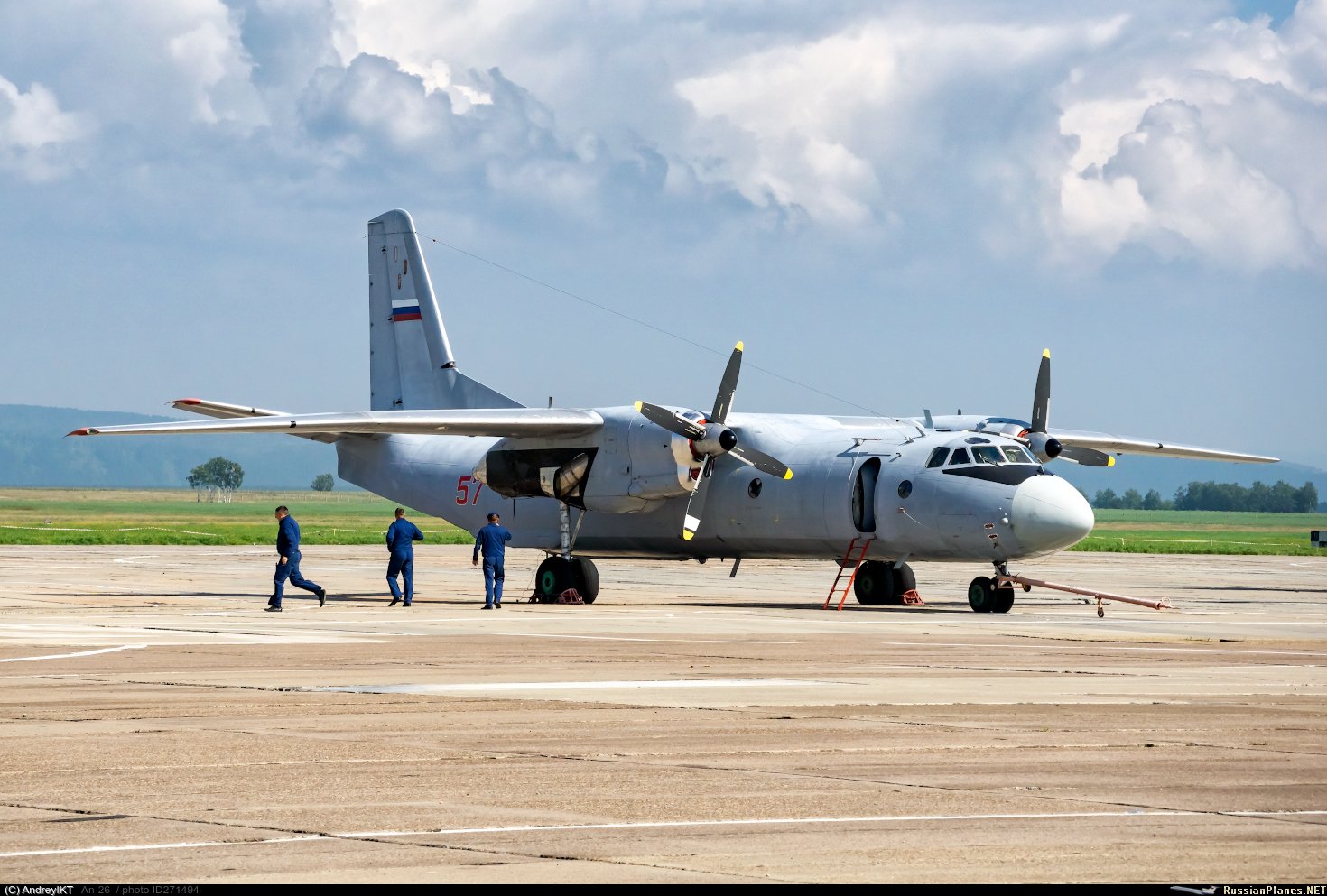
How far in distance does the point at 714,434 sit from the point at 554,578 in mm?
4832

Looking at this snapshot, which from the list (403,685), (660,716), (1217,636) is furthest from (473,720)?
(1217,636)

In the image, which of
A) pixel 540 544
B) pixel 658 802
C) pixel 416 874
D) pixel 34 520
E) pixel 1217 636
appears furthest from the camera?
pixel 34 520

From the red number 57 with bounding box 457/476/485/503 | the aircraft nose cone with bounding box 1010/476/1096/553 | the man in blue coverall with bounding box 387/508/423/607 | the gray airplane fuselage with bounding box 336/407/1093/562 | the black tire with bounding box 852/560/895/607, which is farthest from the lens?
the red number 57 with bounding box 457/476/485/503

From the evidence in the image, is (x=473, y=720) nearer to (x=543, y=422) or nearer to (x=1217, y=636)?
(x=1217, y=636)

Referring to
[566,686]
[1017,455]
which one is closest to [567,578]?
[1017,455]

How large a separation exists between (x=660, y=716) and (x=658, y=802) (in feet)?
13.1

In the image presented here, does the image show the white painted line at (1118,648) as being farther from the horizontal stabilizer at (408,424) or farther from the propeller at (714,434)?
the horizontal stabilizer at (408,424)

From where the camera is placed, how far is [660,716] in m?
13.3

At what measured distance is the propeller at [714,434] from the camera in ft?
105

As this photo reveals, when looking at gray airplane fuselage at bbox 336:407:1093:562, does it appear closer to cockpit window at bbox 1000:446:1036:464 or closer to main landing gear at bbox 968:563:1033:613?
cockpit window at bbox 1000:446:1036:464

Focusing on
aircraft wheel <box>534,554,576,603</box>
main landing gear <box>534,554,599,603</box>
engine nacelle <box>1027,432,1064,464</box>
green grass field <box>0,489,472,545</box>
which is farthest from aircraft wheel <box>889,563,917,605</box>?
green grass field <box>0,489,472,545</box>

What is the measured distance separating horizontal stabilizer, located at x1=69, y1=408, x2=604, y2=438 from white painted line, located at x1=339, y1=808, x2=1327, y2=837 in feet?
74.4

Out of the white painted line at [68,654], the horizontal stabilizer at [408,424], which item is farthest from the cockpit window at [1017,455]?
the white painted line at [68,654]

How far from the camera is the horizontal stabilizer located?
30812 millimetres
